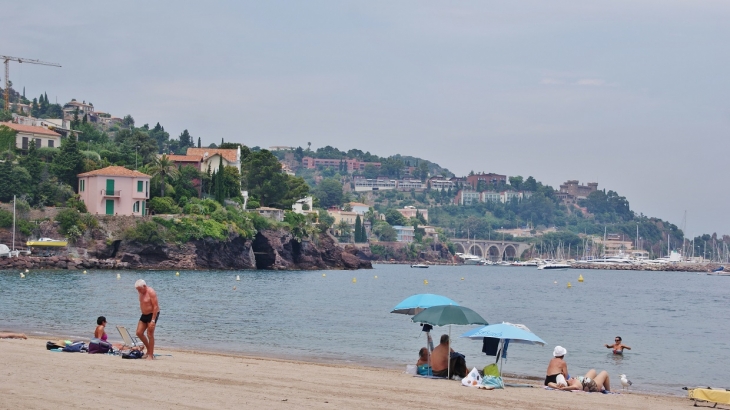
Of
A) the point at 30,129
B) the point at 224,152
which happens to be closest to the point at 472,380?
the point at 30,129

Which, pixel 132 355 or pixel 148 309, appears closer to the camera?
pixel 148 309

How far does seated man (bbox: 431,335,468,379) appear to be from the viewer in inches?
755

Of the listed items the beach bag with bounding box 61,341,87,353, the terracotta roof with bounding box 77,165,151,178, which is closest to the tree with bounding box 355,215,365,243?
the terracotta roof with bounding box 77,165,151,178

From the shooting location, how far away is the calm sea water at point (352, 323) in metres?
27.4

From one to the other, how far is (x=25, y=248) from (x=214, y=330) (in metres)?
48.9

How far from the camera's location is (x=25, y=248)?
249ft

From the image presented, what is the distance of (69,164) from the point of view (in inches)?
3324

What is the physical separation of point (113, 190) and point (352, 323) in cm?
4872

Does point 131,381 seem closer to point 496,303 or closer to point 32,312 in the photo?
point 32,312

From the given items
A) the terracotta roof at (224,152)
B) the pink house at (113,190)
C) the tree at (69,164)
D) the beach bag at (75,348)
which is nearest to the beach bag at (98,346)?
the beach bag at (75,348)

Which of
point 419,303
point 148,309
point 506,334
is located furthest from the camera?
point 419,303

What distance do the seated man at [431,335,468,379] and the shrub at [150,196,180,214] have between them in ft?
229

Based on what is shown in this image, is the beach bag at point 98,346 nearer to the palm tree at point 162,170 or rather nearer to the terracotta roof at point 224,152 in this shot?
the palm tree at point 162,170

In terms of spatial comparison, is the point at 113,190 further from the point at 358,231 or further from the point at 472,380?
the point at 358,231
